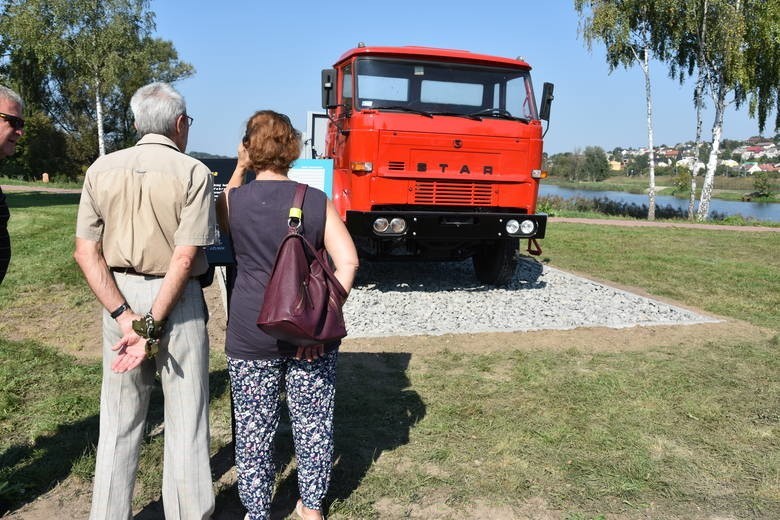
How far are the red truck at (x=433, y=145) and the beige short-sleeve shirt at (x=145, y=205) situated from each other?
4633mm

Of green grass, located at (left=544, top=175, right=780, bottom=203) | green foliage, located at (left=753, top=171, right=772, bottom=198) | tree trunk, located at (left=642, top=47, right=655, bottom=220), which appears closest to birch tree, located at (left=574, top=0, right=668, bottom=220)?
tree trunk, located at (left=642, top=47, right=655, bottom=220)

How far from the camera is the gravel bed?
265 inches

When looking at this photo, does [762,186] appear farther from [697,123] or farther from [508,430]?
[508,430]

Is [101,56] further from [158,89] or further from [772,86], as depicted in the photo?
[158,89]

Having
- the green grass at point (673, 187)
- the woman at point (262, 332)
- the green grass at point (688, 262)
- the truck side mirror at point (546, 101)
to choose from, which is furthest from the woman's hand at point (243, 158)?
the green grass at point (673, 187)

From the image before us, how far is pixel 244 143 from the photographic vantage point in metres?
2.78

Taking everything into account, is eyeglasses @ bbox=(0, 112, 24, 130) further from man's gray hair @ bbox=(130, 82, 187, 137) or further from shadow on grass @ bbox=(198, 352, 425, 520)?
shadow on grass @ bbox=(198, 352, 425, 520)

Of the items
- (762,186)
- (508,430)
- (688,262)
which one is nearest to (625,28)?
(688,262)

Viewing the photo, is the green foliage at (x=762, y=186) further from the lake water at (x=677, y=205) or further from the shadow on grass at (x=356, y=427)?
the shadow on grass at (x=356, y=427)

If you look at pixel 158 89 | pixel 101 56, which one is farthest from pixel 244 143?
pixel 101 56

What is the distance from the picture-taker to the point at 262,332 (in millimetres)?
2703

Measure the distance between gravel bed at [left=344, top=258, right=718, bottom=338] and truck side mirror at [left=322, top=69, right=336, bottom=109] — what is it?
2.28 m

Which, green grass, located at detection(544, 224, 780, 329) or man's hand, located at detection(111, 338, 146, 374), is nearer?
man's hand, located at detection(111, 338, 146, 374)

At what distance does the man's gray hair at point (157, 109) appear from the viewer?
2.56 m
